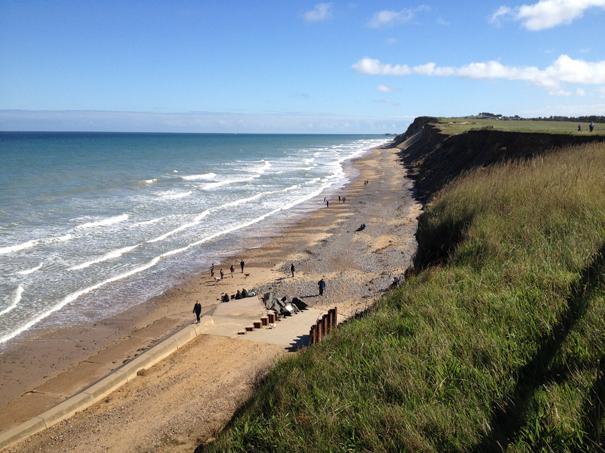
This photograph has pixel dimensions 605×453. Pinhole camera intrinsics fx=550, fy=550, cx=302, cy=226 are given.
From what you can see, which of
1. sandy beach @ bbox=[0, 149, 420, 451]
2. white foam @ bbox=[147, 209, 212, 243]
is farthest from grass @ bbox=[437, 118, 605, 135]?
white foam @ bbox=[147, 209, 212, 243]

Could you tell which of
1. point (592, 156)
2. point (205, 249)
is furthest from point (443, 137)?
point (592, 156)

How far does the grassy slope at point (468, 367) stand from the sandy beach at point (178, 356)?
3.75m

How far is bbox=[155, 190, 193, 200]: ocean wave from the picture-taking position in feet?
167

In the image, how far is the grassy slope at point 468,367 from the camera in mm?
4047

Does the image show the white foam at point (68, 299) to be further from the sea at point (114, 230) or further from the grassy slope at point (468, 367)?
the grassy slope at point (468, 367)

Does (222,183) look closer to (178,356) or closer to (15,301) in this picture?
(15,301)

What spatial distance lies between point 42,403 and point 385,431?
12.2 meters

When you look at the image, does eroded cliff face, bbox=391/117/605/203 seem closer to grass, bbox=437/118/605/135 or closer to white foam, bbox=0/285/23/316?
grass, bbox=437/118/605/135

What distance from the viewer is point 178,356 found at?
52.1 ft

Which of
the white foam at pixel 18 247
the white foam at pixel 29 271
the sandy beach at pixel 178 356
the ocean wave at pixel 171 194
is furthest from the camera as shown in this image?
the ocean wave at pixel 171 194

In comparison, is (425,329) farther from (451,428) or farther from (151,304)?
(151,304)

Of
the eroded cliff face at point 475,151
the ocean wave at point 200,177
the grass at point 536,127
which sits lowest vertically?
the ocean wave at point 200,177

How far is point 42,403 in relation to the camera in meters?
13.8

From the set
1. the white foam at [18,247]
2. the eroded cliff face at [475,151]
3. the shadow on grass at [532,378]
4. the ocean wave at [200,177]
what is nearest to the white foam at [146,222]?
the white foam at [18,247]
